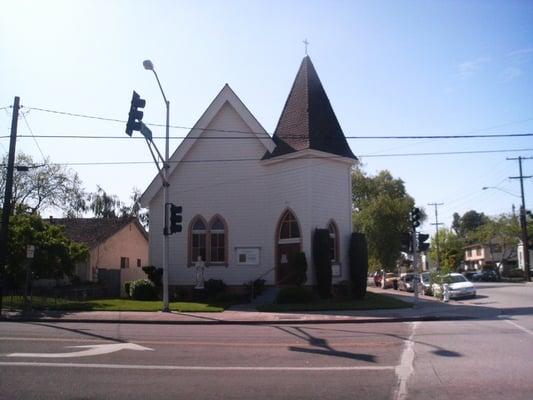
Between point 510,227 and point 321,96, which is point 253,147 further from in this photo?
point 510,227

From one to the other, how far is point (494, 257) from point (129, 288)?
257ft

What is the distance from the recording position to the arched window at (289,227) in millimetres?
25502

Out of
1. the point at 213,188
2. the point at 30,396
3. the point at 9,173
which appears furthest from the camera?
the point at 213,188

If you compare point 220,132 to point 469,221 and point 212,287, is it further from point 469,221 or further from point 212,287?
point 469,221

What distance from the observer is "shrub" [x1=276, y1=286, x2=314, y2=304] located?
22875 mm

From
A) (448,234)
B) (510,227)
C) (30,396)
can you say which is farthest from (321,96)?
(448,234)

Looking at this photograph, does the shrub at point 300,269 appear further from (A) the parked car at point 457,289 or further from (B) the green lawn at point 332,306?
(A) the parked car at point 457,289

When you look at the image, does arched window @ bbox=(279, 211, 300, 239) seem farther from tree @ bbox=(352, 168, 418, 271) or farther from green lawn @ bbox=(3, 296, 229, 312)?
tree @ bbox=(352, 168, 418, 271)

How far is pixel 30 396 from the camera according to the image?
7277mm

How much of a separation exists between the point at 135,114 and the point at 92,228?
81.6ft

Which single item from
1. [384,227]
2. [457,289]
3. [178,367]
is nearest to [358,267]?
[457,289]

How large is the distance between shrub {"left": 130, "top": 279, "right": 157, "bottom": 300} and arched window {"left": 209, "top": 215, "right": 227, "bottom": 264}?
3.23 meters

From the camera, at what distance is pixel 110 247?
129ft

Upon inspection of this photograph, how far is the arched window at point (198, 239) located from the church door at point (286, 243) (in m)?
4.18
